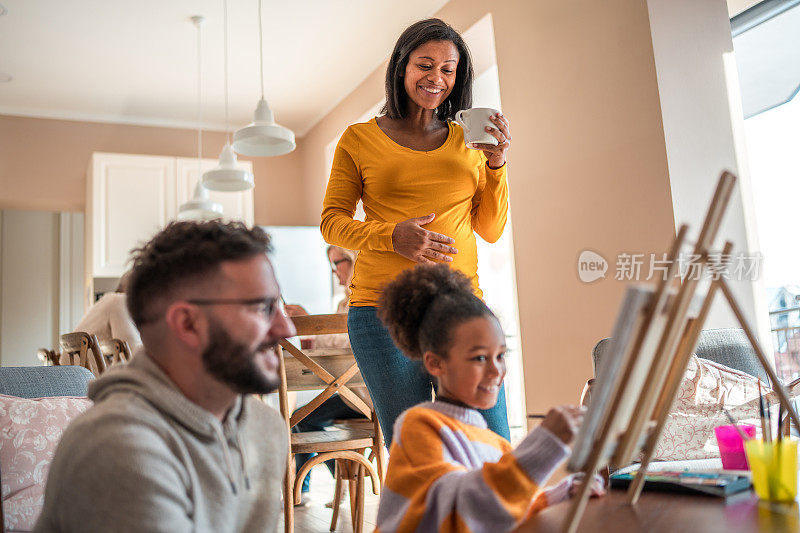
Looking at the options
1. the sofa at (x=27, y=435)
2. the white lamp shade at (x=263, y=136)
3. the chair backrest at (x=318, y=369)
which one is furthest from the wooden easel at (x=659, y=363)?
the white lamp shade at (x=263, y=136)

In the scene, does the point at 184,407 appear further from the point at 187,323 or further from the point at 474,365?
the point at 474,365

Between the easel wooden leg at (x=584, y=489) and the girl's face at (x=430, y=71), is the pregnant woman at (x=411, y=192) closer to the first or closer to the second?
the girl's face at (x=430, y=71)

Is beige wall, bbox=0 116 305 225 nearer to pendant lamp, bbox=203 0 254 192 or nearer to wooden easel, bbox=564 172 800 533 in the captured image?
pendant lamp, bbox=203 0 254 192

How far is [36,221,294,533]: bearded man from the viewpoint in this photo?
0.74 metres

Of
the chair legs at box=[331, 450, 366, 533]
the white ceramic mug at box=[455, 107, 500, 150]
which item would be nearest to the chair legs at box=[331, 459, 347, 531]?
the chair legs at box=[331, 450, 366, 533]

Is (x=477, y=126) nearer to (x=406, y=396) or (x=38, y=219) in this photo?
(x=406, y=396)

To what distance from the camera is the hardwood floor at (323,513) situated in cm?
287

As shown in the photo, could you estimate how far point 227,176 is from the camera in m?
3.93

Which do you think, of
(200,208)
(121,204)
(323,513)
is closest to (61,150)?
(121,204)

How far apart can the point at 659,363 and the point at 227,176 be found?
3405 millimetres

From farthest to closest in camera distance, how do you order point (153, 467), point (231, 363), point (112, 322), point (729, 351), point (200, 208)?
point (200, 208), point (112, 322), point (729, 351), point (231, 363), point (153, 467)

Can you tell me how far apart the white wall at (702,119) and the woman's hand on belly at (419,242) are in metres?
1.44

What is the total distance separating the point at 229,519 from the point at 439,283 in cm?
54

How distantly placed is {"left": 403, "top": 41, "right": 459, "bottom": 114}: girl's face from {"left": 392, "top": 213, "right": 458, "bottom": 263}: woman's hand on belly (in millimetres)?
318
